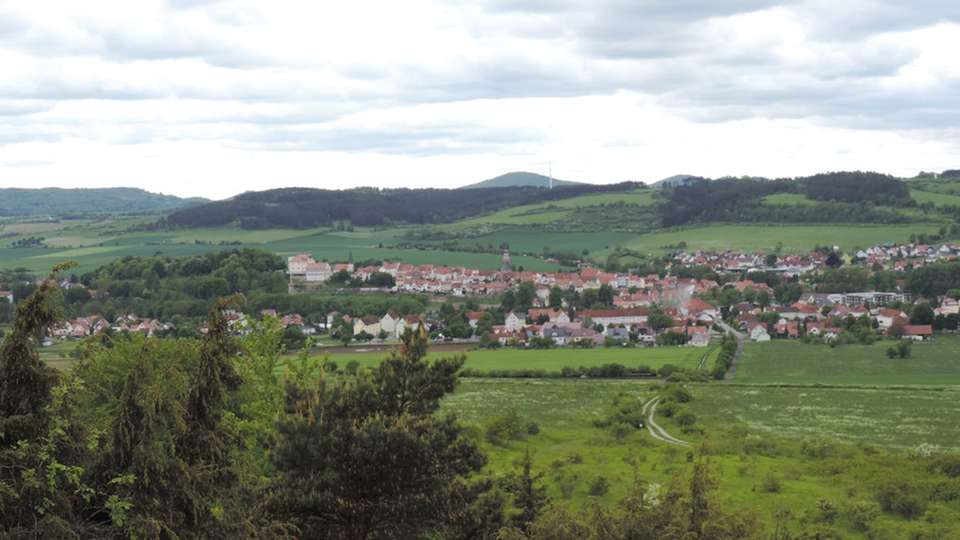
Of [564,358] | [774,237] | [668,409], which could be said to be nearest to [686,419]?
[668,409]

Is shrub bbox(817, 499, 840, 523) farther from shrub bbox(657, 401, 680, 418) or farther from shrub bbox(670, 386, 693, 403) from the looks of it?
shrub bbox(670, 386, 693, 403)

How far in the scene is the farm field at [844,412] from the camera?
40875 millimetres

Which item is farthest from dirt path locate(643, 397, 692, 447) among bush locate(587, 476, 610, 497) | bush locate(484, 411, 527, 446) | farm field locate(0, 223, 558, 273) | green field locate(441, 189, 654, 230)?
green field locate(441, 189, 654, 230)

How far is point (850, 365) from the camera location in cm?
6325

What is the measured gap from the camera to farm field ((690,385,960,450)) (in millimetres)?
40875

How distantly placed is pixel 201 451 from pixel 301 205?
176 meters

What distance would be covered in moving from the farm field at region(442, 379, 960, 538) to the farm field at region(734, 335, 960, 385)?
285 inches

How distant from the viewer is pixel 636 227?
162 m

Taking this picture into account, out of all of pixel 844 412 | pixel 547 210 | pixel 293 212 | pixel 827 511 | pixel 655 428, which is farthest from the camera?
pixel 547 210

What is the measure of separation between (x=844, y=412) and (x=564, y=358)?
77.7 ft

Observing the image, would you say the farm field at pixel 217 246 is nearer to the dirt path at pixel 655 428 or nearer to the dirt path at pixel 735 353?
the dirt path at pixel 735 353

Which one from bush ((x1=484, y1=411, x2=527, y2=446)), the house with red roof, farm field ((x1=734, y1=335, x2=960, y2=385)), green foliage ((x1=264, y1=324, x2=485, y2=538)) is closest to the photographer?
green foliage ((x1=264, y1=324, x2=485, y2=538))

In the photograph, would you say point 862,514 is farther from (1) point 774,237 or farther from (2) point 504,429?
(1) point 774,237

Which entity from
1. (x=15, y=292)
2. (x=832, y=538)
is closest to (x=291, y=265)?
(x=15, y=292)
